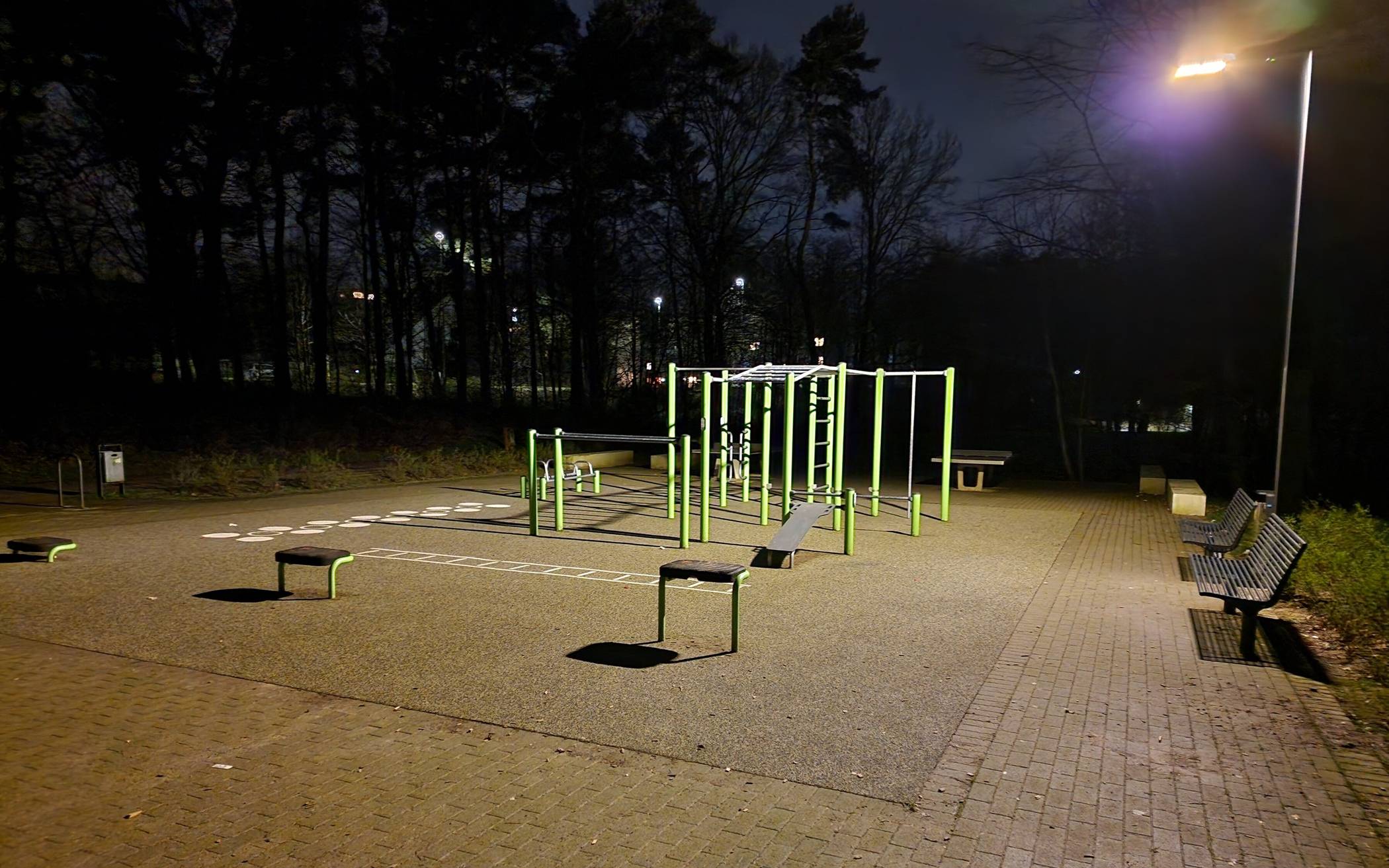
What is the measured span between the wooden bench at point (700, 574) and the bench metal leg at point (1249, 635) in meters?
3.50

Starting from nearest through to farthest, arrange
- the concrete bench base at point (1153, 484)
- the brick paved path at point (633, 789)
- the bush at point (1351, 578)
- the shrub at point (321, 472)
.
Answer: the brick paved path at point (633, 789) < the bush at point (1351, 578) < the concrete bench base at point (1153, 484) < the shrub at point (321, 472)

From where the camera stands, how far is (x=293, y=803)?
3533mm

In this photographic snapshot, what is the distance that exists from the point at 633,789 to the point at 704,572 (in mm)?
2515

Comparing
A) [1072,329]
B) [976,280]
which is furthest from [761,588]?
[976,280]

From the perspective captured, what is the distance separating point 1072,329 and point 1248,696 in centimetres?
1793

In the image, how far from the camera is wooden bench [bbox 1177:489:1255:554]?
820 centimetres

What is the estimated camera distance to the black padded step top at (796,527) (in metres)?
8.96

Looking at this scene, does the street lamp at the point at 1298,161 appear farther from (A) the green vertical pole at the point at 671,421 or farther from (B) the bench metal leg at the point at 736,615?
(A) the green vertical pole at the point at 671,421

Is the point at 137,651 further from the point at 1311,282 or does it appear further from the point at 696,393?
the point at 696,393

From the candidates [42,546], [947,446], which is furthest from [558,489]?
[42,546]

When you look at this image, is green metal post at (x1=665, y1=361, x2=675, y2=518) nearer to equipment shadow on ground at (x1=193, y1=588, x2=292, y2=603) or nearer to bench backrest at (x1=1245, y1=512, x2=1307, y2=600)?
equipment shadow on ground at (x1=193, y1=588, x2=292, y2=603)

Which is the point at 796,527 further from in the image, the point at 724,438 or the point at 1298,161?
the point at 1298,161

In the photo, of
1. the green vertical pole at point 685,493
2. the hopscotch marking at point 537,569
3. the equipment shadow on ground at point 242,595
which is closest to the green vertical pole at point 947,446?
the green vertical pole at point 685,493

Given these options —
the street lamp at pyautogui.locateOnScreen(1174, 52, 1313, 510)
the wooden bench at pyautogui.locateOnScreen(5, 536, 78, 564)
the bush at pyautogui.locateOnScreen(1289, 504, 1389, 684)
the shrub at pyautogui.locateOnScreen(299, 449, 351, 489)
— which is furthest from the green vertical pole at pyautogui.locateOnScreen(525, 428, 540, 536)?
the bush at pyautogui.locateOnScreen(1289, 504, 1389, 684)
